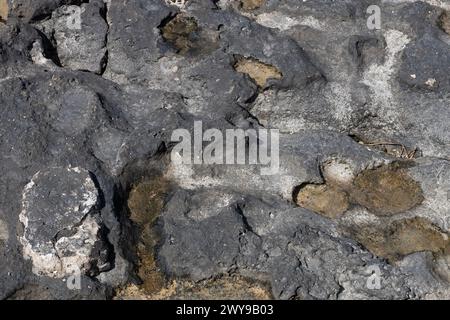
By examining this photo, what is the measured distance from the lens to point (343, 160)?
13.6 feet

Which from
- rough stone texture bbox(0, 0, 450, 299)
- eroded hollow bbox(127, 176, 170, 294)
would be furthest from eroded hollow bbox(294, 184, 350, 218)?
eroded hollow bbox(127, 176, 170, 294)

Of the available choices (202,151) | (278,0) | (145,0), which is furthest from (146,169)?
(278,0)

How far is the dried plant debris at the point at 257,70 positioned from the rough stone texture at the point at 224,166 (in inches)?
0.4

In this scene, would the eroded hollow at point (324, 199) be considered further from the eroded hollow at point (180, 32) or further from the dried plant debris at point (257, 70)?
the eroded hollow at point (180, 32)

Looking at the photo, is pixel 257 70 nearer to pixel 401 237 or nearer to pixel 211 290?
pixel 401 237

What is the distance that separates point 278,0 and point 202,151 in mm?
1800

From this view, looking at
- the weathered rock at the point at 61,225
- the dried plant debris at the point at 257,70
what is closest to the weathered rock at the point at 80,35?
the dried plant debris at the point at 257,70

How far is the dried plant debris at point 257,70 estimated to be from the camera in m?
4.67

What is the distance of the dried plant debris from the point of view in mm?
4672

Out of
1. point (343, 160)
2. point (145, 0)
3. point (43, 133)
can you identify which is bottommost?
point (343, 160)
